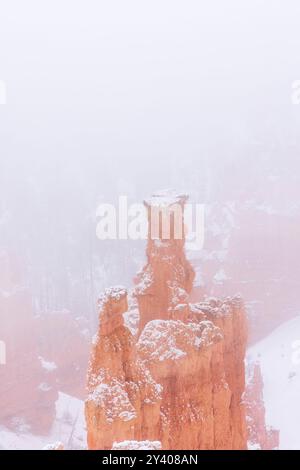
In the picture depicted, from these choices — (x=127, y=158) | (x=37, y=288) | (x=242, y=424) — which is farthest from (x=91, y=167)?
(x=242, y=424)

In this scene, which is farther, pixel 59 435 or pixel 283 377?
pixel 283 377

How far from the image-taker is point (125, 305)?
7.07 m

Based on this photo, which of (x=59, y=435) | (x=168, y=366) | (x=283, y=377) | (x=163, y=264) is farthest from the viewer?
(x=283, y=377)

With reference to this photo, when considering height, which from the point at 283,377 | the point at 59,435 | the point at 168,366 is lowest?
the point at 59,435

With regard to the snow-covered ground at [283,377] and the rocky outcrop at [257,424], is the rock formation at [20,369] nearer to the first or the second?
Answer: the rocky outcrop at [257,424]

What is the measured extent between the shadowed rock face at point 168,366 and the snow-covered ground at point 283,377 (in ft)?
31.9

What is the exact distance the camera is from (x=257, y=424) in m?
15.4

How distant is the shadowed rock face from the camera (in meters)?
6.67

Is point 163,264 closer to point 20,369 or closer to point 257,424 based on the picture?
point 257,424

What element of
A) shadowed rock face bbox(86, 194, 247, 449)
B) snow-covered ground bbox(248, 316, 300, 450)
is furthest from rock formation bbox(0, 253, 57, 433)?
shadowed rock face bbox(86, 194, 247, 449)

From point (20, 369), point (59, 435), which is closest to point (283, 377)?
point (59, 435)

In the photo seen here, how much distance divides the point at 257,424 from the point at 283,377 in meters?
7.61

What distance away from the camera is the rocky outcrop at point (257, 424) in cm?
1459
